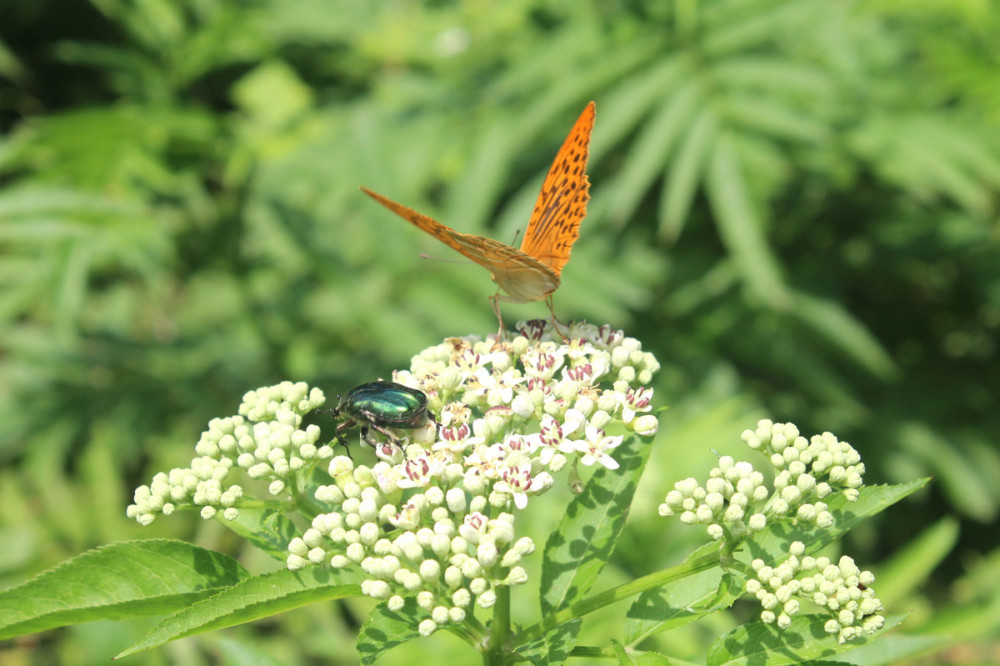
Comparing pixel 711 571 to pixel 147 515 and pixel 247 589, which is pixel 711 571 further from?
pixel 147 515

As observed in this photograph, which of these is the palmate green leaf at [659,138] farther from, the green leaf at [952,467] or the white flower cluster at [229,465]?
the white flower cluster at [229,465]

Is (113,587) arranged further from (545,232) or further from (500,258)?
(545,232)

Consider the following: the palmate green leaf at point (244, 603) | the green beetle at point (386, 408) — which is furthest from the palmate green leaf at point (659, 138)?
the palmate green leaf at point (244, 603)

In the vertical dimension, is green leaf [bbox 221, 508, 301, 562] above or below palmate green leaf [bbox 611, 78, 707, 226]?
below

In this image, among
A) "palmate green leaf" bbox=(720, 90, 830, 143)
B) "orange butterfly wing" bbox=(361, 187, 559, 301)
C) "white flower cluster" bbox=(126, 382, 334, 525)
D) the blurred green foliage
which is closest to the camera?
"white flower cluster" bbox=(126, 382, 334, 525)

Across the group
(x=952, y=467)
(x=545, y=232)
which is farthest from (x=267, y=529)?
(x=952, y=467)

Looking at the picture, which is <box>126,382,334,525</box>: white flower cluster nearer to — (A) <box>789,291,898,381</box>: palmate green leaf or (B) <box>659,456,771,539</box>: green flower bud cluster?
(B) <box>659,456,771,539</box>: green flower bud cluster

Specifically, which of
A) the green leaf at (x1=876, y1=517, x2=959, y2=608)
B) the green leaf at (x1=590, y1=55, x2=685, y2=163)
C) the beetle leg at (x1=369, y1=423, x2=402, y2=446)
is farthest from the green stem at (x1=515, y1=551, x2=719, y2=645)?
the green leaf at (x1=590, y1=55, x2=685, y2=163)

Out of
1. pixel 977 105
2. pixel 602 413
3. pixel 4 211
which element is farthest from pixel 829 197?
pixel 4 211
